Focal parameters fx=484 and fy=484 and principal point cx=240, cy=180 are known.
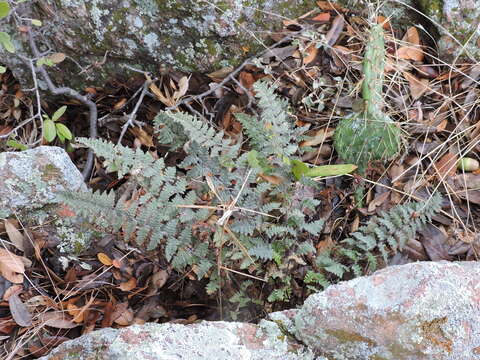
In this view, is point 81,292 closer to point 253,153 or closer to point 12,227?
point 12,227

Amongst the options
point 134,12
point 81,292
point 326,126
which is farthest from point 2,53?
point 326,126

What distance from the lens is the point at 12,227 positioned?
7.66 feet

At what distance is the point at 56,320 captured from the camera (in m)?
2.24

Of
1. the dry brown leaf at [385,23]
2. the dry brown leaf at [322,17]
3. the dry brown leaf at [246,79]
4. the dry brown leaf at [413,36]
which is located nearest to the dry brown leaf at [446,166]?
the dry brown leaf at [413,36]

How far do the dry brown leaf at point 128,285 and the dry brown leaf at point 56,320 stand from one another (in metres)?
0.27

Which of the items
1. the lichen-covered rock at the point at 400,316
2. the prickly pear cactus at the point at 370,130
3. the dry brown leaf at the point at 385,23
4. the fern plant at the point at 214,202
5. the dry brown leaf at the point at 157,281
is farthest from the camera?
the dry brown leaf at the point at 385,23

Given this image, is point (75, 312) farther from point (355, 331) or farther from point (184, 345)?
point (355, 331)

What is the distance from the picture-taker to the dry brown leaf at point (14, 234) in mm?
2330

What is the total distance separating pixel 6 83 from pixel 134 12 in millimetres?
1071

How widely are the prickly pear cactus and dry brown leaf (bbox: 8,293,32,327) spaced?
1704mm

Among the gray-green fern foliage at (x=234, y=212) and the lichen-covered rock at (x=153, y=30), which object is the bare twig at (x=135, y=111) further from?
the gray-green fern foliage at (x=234, y=212)

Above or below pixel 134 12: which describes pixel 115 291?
below

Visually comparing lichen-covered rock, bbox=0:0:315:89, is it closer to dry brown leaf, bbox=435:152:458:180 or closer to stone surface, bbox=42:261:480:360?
dry brown leaf, bbox=435:152:458:180

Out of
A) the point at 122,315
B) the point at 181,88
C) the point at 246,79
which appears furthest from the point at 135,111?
the point at 122,315
